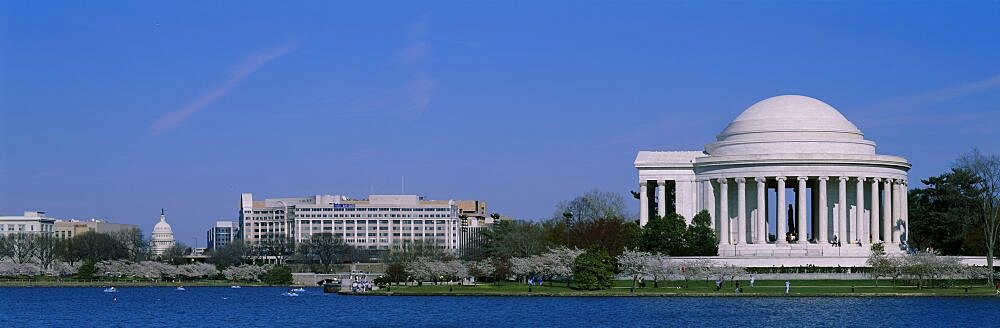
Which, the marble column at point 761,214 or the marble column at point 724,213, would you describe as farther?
the marble column at point 724,213

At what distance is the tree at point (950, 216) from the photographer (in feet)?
478

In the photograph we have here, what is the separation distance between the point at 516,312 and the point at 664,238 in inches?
1510

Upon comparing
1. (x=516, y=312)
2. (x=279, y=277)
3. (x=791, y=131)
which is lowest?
(x=516, y=312)

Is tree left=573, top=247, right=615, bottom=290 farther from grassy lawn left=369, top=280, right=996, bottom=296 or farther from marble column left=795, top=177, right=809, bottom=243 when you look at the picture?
marble column left=795, top=177, right=809, bottom=243

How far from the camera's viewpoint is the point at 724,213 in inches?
5842

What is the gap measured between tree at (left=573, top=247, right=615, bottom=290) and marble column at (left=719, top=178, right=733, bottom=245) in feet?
88.2

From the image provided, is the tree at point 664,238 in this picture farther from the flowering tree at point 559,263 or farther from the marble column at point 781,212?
the marble column at point 781,212

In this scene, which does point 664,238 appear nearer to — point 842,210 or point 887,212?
point 842,210

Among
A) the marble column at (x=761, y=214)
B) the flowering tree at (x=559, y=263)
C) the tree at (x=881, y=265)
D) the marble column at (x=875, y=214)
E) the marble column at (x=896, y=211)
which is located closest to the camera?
the tree at (x=881, y=265)

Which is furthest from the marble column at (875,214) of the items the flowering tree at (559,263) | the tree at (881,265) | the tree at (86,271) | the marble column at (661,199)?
the tree at (86,271)

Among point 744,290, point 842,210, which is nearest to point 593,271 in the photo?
point 744,290

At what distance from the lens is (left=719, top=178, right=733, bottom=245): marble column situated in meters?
148

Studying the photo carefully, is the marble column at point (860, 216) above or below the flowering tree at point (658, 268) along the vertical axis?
above

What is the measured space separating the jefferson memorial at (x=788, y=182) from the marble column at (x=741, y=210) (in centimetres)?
9
